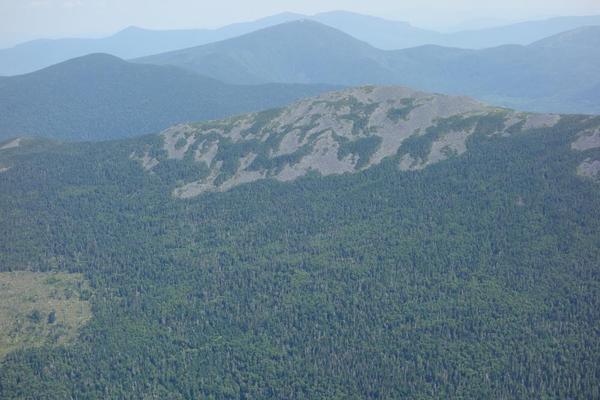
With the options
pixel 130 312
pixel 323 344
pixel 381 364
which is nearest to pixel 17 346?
pixel 130 312

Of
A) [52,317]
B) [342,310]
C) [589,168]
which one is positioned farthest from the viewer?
[589,168]

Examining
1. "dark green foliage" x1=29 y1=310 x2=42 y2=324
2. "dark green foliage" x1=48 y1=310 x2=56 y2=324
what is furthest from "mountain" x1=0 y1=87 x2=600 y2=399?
"dark green foliage" x1=48 y1=310 x2=56 y2=324

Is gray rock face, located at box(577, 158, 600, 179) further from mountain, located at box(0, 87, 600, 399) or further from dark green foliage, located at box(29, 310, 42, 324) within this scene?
dark green foliage, located at box(29, 310, 42, 324)

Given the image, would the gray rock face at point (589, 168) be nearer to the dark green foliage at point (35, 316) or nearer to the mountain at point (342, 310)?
the mountain at point (342, 310)

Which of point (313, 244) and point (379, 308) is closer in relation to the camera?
point (379, 308)

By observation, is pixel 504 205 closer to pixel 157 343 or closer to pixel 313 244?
pixel 313 244

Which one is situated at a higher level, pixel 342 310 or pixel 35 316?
pixel 35 316

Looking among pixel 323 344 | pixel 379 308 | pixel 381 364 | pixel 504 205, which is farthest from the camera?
pixel 504 205

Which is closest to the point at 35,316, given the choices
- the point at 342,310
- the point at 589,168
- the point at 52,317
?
the point at 52,317

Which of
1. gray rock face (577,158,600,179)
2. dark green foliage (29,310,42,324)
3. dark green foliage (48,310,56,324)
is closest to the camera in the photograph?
dark green foliage (48,310,56,324)

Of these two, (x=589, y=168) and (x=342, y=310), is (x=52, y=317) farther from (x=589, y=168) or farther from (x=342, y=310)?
(x=589, y=168)

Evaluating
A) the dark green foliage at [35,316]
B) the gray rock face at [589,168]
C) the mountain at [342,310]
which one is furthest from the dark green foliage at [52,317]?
the gray rock face at [589,168]
